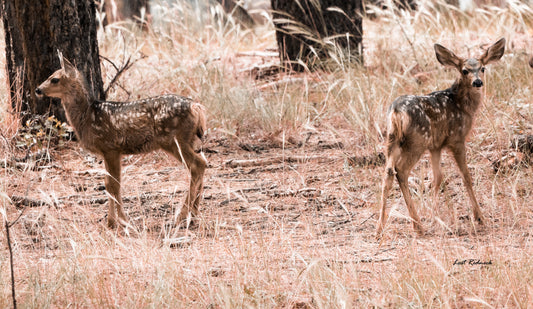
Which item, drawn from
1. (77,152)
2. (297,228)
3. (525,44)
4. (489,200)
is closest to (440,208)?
(489,200)

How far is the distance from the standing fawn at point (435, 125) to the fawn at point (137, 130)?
1.55m

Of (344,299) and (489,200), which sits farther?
(489,200)

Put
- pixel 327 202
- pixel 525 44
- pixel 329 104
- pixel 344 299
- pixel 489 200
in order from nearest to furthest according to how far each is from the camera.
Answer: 1. pixel 344 299
2. pixel 489 200
3. pixel 327 202
4. pixel 329 104
5. pixel 525 44

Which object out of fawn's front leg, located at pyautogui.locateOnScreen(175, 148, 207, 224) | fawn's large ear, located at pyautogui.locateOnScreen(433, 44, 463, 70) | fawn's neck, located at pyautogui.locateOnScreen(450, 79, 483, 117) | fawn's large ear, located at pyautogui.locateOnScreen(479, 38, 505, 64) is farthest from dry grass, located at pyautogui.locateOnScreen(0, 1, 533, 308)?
fawn's large ear, located at pyautogui.locateOnScreen(433, 44, 463, 70)

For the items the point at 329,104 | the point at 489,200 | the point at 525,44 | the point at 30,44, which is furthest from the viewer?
the point at 525,44

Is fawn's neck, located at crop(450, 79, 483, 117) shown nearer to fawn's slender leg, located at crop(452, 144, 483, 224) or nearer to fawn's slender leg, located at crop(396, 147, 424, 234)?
fawn's slender leg, located at crop(452, 144, 483, 224)

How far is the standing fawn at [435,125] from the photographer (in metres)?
5.55

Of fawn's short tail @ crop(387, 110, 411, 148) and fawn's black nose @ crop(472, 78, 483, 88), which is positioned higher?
fawn's black nose @ crop(472, 78, 483, 88)

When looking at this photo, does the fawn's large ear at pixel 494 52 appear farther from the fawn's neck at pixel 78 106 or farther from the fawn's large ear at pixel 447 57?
the fawn's neck at pixel 78 106

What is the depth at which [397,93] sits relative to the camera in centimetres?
855

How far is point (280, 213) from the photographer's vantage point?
6195mm

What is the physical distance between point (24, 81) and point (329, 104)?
130 inches

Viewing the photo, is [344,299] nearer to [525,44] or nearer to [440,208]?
[440,208]

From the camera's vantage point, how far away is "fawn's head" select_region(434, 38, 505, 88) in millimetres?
5953
